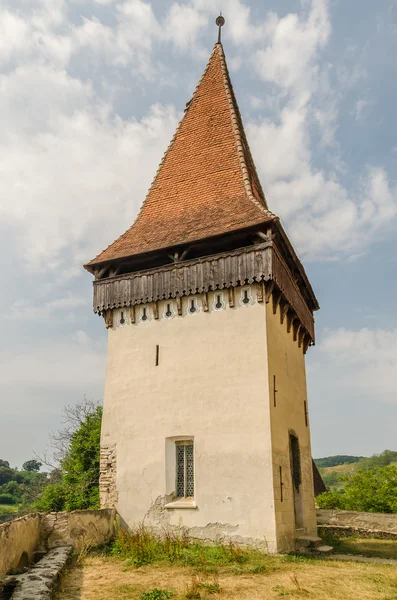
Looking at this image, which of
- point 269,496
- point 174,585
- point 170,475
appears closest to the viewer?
point 174,585

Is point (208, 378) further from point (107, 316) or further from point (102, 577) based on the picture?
point (102, 577)

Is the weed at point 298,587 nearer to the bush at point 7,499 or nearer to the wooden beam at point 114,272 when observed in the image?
the wooden beam at point 114,272

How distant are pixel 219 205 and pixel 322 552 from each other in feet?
30.2

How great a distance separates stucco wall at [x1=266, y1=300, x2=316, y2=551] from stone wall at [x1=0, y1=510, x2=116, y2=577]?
3.95 m

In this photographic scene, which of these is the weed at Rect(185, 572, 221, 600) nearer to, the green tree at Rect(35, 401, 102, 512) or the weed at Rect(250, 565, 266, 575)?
the weed at Rect(250, 565, 266, 575)

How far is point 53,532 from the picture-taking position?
10.1m

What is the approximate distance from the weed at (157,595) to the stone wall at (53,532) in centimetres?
222

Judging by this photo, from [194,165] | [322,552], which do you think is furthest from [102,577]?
[194,165]

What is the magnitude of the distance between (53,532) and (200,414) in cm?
398

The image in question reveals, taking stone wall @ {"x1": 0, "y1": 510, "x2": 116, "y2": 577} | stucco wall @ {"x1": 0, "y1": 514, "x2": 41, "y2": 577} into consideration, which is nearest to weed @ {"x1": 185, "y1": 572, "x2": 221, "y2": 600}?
stucco wall @ {"x1": 0, "y1": 514, "x2": 41, "y2": 577}

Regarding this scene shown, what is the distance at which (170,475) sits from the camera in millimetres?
11805

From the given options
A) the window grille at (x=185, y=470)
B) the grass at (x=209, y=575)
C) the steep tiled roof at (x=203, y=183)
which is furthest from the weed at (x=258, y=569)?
the steep tiled roof at (x=203, y=183)

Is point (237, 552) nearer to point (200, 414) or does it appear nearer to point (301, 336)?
point (200, 414)

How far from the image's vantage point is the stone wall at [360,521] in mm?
17078
